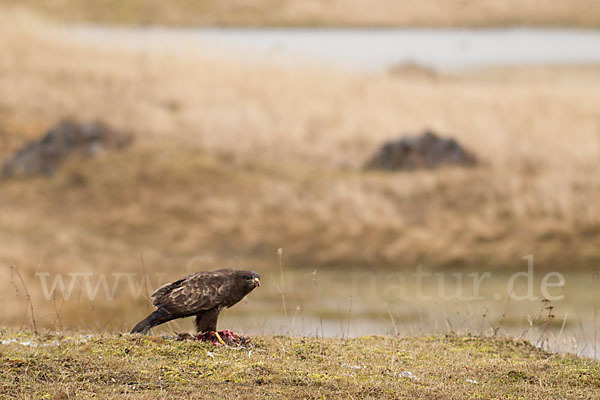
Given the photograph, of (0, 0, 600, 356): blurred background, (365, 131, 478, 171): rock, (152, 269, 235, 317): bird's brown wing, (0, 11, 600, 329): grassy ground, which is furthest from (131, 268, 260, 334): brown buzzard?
(365, 131, 478, 171): rock

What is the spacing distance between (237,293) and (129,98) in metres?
32.9

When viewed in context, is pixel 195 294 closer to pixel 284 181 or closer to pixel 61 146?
pixel 284 181

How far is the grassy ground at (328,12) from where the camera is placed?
226ft

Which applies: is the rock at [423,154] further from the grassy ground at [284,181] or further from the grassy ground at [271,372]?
the grassy ground at [271,372]

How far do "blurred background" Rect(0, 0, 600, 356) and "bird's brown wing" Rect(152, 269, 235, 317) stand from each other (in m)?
2.05

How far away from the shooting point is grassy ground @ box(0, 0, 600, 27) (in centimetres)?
6894

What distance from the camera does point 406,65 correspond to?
49.8 meters

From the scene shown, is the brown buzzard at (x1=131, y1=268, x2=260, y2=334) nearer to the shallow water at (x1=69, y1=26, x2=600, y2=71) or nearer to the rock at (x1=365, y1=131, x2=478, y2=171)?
the rock at (x1=365, y1=131, x2=478, y2=171)

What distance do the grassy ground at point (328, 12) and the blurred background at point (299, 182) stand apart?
16.2 metres

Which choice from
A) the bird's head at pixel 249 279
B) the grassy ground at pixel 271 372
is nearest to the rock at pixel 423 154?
the grassy ground at pixel 271 372

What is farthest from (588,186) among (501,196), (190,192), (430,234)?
(190,192)

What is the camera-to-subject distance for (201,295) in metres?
8.91

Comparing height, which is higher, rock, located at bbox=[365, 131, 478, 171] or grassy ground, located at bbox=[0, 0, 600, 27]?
grassy ground, located at bbox=[0, 0, 600, 27]

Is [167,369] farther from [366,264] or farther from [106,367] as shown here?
[366,264]
